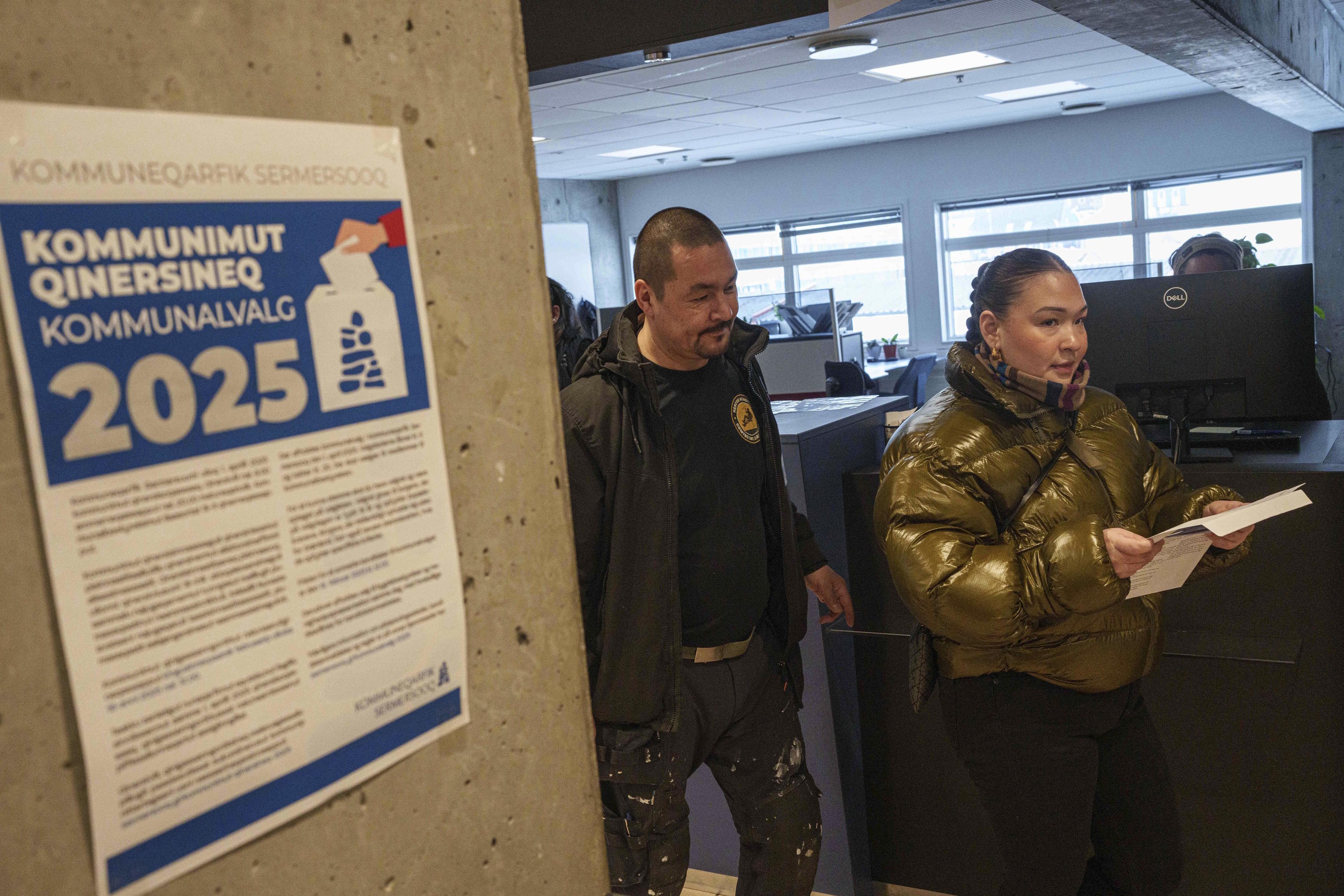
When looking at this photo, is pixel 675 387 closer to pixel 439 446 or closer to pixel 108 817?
pixel 439 446

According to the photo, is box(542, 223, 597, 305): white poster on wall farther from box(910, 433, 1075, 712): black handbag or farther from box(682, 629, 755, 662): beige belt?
box(910, 433, 1075, 712): black handbag

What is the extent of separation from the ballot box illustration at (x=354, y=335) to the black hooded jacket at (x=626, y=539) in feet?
3.89

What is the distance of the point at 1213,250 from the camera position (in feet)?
12.6

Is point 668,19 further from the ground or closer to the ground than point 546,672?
further from the ground

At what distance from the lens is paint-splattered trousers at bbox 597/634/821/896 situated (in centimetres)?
187

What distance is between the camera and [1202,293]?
8.25 feet

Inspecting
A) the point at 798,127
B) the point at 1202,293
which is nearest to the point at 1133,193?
the point at 798,127

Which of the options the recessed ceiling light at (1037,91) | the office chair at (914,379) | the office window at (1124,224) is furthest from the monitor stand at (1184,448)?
the office window at (1124,224)

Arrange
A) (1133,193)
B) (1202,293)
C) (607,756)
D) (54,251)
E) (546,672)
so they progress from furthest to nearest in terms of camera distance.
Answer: (1133,193) < (1202,293) < (607,756) < (546,672) < (54,251)

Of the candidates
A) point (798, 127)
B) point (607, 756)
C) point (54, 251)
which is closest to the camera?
point (54, 251)

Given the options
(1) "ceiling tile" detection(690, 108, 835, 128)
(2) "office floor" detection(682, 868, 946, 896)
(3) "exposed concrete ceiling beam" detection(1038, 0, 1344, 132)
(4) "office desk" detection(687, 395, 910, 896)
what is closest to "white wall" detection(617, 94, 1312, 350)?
(1) "ceiling tile" detection(690, 108, 835, 128)

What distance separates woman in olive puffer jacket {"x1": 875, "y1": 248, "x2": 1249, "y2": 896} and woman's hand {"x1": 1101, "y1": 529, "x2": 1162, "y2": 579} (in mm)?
74

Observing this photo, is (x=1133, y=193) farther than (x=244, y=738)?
Yes

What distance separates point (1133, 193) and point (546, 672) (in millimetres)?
9520
